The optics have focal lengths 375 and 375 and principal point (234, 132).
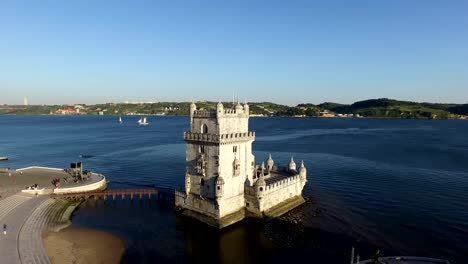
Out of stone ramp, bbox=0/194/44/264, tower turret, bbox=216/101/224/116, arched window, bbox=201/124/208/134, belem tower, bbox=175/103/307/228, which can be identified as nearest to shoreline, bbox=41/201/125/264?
stone ramp, bbox=0/194/44/264

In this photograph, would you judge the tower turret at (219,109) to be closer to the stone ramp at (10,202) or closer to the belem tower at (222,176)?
the belem tower at (222,176)

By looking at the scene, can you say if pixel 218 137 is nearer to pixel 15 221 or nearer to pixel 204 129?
pixel 204 129

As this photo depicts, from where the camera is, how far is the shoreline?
3962 centimetres

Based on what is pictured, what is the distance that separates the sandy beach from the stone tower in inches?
448

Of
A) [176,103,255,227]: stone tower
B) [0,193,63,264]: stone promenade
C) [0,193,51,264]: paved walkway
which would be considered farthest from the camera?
[176,103,255,227]: stone tower

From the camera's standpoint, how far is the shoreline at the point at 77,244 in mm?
39625

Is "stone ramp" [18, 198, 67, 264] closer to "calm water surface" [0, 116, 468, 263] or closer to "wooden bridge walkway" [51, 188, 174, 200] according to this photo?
"wooden bridge walkway" [51, 188, 174, 200]

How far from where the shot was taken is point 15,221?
4628cm

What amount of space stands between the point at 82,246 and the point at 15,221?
33.7ft

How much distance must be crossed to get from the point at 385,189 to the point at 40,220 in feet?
187

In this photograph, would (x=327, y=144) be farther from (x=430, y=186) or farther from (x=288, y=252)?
(x=288, y=252)

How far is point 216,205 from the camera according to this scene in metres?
47.6

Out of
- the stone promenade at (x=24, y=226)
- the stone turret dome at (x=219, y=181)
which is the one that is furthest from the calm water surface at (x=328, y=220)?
the stone turret dome at (x=219, y=181)

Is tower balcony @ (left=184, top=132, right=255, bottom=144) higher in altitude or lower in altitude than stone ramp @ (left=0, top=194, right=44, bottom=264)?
higher
